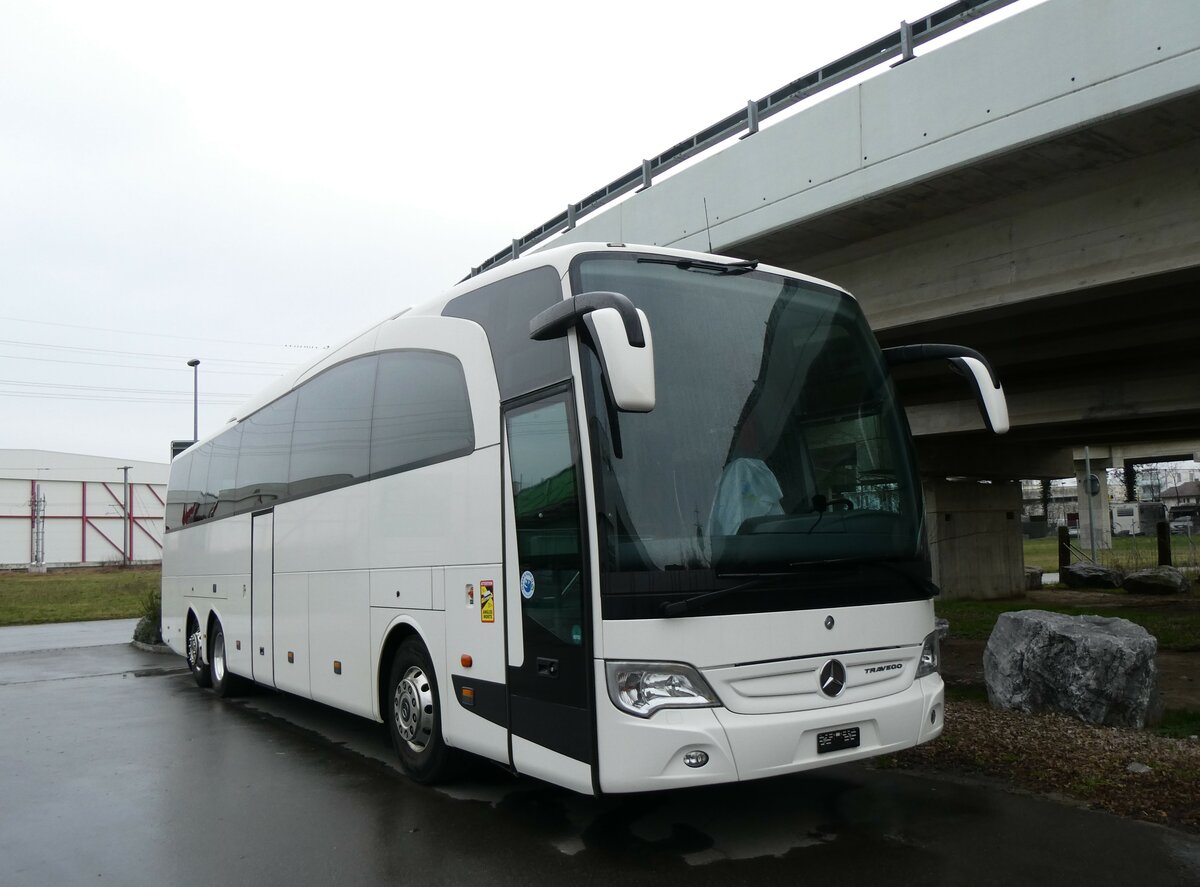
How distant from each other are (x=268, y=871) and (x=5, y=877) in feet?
4.68

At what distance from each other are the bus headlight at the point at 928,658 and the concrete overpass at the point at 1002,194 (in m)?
4.97

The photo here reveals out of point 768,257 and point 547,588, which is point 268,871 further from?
point 768,257

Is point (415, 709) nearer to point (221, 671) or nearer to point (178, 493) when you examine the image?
point (221, 671)

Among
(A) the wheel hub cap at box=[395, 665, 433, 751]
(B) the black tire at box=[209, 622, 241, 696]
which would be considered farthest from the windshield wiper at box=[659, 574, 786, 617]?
(B) the black tire at box=[209, 622, 241, 696]


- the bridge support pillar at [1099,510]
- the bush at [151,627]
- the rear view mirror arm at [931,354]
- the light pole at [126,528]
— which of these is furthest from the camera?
the light pole at [126,528]

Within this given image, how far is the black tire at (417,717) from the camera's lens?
676 centimetres

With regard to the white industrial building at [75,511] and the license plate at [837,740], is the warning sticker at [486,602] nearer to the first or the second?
the license plate at [837,740]

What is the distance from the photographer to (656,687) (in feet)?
16.4

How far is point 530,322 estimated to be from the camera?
566cm

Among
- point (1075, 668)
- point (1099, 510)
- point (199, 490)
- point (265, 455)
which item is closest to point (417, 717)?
point (265, 455)

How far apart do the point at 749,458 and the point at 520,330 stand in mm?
1632

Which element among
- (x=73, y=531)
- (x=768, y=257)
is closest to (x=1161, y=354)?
(x=768, y=257)

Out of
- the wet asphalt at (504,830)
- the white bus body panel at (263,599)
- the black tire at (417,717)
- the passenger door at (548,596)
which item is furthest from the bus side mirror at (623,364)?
the white bus body panel at (263,599)

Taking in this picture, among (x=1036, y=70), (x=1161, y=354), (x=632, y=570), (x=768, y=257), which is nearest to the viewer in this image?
(x=632, y=570)
